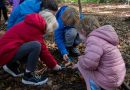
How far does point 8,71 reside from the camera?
13.6 feet

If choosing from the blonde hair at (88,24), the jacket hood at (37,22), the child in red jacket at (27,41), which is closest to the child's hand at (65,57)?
the child in red jacket at (27,41)

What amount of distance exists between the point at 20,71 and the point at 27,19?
0.86 m

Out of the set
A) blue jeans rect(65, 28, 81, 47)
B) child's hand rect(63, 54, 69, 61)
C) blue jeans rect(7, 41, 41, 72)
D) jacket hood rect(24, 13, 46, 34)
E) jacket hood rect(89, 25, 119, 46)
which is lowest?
child's hand rect(63, 54, 69, 61)

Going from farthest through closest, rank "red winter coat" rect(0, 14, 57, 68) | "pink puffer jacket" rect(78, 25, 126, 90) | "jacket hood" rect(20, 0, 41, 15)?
1. "jacket hood" rect(20, 0, 41, 15)
2. "red winter coat" rect(0, 14, 57, 68)
3. "pink puffer jacket" rect(78, 25, 126, 90)

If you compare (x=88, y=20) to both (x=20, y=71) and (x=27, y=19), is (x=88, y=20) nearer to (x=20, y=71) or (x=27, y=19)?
(x=27, y=19)

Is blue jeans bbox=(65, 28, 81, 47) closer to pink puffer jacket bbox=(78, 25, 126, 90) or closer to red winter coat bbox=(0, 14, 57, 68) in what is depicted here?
red winter coat bbox=(0, 14, 57, 68)

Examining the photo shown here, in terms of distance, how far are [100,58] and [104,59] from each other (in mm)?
50

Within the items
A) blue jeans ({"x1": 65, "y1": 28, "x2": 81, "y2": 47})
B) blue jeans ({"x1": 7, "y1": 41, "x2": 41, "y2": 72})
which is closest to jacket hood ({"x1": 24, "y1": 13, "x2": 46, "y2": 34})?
blue jeans ({"x1": 7, "y1": 41, "x2": 41, "y2": 72})

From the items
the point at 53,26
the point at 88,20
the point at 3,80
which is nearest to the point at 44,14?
the point at 53,26

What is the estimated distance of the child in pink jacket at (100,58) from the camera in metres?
3.33

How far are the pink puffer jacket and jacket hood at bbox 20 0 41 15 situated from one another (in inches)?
47.5

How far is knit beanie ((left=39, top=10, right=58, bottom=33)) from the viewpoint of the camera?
152 inches

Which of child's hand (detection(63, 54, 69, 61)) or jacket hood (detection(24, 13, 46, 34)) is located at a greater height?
jacket hood (detection(24, 13, 46, 34))

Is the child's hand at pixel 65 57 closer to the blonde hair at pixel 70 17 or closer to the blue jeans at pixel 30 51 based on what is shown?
the blonde hair at pixel 70 17
